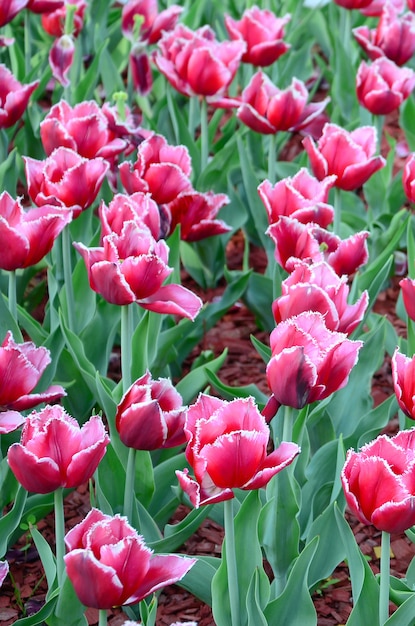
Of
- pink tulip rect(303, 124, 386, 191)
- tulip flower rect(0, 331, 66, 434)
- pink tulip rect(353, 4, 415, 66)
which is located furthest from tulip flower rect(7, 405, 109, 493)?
pink tulip rect(353, 4, 415, 66)

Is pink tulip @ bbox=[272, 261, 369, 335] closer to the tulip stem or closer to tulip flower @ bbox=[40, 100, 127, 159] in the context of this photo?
the tulip stem

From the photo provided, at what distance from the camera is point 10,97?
2.31 meters

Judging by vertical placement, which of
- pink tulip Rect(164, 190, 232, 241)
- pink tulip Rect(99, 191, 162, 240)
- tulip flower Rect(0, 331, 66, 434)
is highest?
pink tulip Rect(99, 191, 162, 240)

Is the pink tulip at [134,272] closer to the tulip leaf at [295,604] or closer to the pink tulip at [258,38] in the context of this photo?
the tulip leaf at [295,604]

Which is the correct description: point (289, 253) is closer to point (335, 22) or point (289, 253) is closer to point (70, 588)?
point (70, 588)

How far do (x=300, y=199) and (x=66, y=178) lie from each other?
1.45 feet

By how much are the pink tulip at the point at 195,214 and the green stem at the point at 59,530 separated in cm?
83

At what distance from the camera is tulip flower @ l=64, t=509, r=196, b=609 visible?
1236 millimetres

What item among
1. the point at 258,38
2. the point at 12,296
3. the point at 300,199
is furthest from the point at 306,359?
the point at 258,38

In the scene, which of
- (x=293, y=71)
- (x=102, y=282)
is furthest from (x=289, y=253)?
(x=293, y=71)

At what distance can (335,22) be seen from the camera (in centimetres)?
376

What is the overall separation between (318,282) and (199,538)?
68cm

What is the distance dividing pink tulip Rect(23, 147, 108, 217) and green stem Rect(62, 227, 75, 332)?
0.13 metres

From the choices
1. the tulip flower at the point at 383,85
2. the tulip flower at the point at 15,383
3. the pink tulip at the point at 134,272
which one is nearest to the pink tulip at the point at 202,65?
the tulip flower at the point at 383,85
